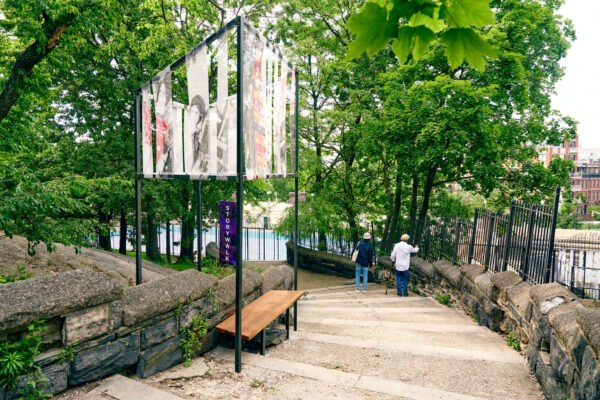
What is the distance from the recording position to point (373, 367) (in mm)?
3959

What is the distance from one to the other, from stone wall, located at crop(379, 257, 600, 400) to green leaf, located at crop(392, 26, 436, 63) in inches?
91.7

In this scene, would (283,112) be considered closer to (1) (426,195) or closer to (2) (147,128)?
(2) (147,128)

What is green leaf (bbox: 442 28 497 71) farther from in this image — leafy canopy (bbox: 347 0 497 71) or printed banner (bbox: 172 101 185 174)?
printed banner (bbox: 172 101 185 174)

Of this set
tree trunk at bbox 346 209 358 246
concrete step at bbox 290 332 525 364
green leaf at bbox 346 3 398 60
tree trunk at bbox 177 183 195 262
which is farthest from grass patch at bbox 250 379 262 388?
tree trunk at bbox 346 209 358 246

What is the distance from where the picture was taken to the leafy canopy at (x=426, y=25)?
1.45 m

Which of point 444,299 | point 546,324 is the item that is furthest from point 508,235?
point 546,324

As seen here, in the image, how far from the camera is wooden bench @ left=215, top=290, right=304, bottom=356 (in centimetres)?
387

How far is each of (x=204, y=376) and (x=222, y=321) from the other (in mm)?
864

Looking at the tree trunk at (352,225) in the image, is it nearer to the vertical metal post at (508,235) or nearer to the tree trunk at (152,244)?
the tree trunk at (152,244)

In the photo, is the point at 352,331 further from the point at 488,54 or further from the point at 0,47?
the point at 0,47

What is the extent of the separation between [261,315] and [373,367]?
1412 millimetres

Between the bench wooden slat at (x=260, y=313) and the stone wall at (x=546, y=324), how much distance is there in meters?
2.79

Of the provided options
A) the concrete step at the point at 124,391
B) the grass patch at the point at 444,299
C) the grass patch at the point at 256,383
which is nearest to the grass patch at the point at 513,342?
the grass patch at the point at 444,299

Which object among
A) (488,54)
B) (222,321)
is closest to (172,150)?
(222,321)
